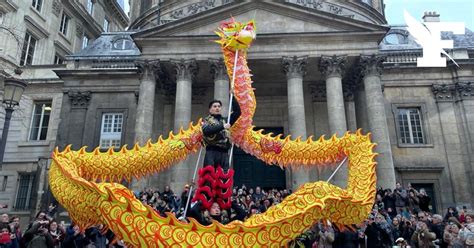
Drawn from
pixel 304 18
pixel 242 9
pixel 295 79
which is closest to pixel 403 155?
pixel 295 79

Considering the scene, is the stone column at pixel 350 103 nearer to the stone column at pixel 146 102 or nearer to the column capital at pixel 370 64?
the column capital at pixel 370 64

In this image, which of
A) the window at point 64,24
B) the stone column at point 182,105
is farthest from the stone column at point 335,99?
the window at point 64,24

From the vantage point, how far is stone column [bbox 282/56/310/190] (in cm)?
2072

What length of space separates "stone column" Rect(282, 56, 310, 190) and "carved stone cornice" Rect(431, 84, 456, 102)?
422 inches

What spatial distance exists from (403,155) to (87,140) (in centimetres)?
2198

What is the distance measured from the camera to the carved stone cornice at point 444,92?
87.0 feet

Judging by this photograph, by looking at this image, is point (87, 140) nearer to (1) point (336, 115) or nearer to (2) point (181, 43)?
(2) point (181, 43)

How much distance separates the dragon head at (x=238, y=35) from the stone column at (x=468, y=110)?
2438 centimetres

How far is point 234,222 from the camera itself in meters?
4.36

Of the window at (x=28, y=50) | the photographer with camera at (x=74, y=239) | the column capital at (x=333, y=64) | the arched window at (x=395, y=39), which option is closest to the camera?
the photographer with camera at (x=74, y=239)

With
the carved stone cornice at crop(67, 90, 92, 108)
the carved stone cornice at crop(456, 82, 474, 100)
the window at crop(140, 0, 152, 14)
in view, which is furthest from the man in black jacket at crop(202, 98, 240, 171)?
the window at crop(140, 0, 152, 14)

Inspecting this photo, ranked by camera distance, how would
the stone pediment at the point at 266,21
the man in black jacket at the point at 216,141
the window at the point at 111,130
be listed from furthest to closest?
the window at the point at 111,130
the stone pediment at the point at 266,21
the man in black jacket at the point at 216,141

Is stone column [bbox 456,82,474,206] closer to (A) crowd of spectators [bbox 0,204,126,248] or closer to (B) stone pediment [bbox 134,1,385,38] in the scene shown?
(B) stone pediment [bbox 134,1,385,38]

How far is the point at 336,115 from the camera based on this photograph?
21547 millimetres
